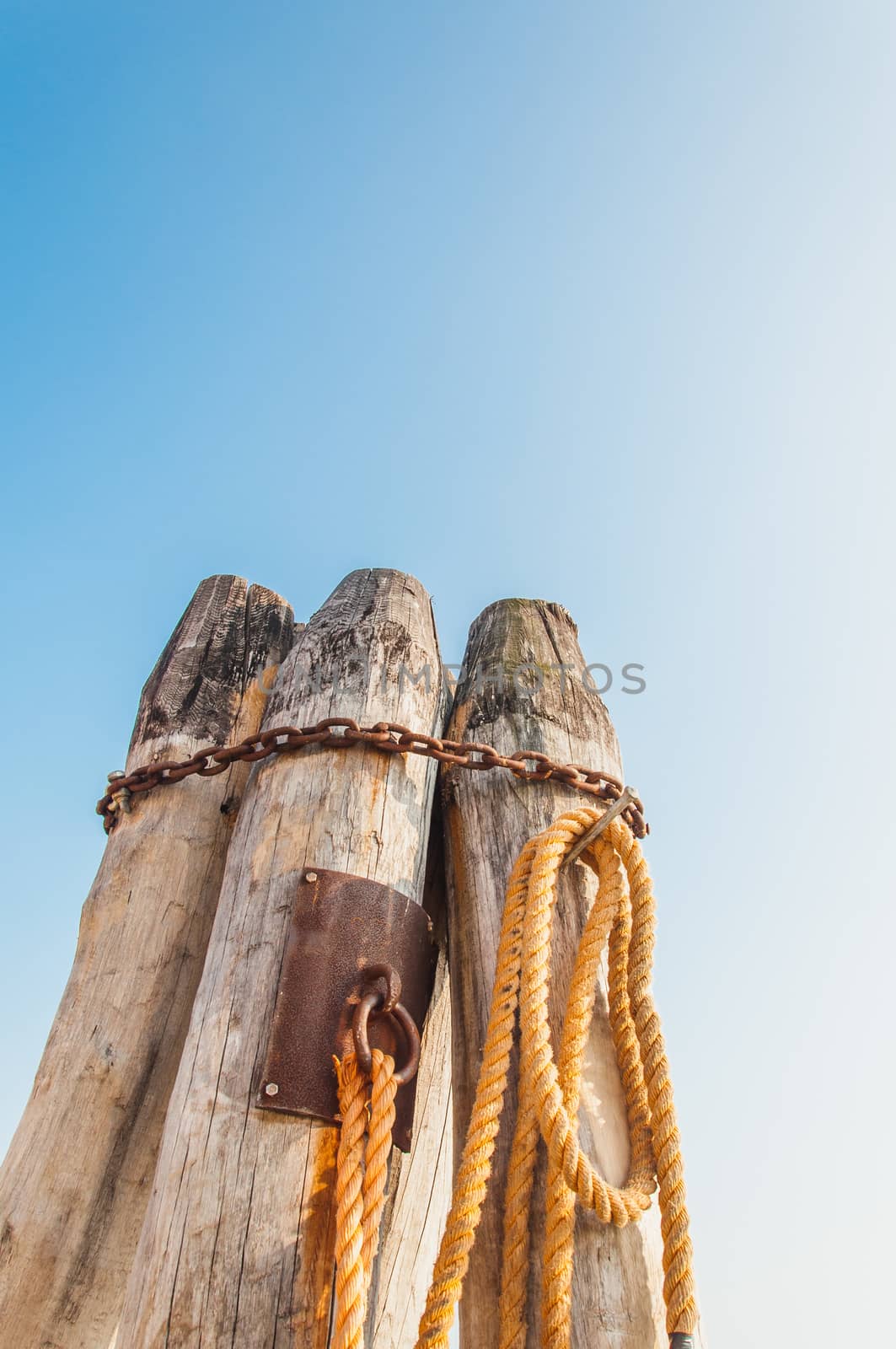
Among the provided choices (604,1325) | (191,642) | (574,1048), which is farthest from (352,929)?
(191,642)

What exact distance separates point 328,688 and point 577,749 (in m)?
0.71

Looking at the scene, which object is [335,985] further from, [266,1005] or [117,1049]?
[117,1049]

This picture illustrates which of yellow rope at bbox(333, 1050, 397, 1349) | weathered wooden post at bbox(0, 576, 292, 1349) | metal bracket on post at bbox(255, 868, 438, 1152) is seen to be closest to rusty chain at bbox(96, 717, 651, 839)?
weathered wooden post at bbox(0, 576, 292, 1349)

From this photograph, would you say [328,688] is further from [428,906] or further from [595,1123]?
[595,1123]

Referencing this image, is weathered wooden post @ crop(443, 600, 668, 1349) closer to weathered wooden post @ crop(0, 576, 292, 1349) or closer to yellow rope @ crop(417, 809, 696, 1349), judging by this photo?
yellow rope @ crop(417, 809, 696, 1349)

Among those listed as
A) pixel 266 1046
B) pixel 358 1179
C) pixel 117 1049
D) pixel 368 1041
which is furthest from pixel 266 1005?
pixel 117 1049

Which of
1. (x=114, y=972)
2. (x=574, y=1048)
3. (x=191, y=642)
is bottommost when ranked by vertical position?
(x=574, y=1048)

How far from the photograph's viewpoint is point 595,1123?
1.70 meters

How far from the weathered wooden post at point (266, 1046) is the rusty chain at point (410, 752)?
0.04 m

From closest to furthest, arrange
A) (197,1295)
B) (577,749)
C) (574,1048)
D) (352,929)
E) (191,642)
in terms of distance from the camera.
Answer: (197,1295) → (574,1048) → (352,929) → (577,749) → (191,642)

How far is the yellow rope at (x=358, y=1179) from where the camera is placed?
1.39 metres

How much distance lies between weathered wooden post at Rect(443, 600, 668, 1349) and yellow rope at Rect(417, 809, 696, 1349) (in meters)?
0.06

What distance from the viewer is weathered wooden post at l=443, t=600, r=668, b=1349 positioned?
1516 millimetres

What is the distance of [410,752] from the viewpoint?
2232 mm
